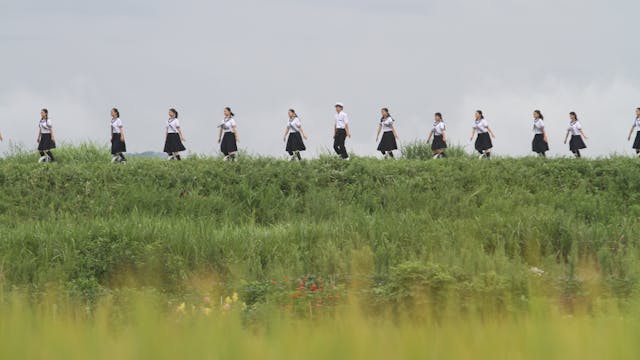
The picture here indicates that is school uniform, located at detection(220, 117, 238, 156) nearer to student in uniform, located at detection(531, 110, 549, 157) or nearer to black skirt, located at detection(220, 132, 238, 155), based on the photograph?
black skirt, located at detection(220, 132, 238, 155)

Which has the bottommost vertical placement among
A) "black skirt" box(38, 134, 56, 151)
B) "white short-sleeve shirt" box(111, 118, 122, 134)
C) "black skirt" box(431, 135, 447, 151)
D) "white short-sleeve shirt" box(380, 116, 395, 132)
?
"black skirt" box(38, 134, 56, 151)

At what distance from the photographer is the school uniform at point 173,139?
2828cm

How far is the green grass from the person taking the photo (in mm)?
2762

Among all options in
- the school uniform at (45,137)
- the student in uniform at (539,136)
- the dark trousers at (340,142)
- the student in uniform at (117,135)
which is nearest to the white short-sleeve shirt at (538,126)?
the student in uniform at (539,136)

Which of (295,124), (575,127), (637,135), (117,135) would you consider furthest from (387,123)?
(637,135)

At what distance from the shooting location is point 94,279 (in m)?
15.5

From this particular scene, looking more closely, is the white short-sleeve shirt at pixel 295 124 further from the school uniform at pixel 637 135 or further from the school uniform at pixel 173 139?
the school uniform at pixel 637 135

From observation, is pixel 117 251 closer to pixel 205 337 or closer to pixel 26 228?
pixel 26 228

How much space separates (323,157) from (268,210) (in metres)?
4.73

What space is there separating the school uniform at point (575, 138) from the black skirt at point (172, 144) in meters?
14.0

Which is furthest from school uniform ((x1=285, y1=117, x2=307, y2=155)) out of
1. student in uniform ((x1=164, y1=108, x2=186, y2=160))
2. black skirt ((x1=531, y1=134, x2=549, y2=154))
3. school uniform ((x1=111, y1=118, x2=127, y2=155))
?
black skirt ((x1=531, y1=134, x2=549, y2=154))

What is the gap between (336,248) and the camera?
53.8 ft

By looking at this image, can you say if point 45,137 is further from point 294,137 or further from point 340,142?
point 340,142

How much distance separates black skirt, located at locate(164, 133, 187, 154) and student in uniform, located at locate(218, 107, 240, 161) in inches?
60.0
